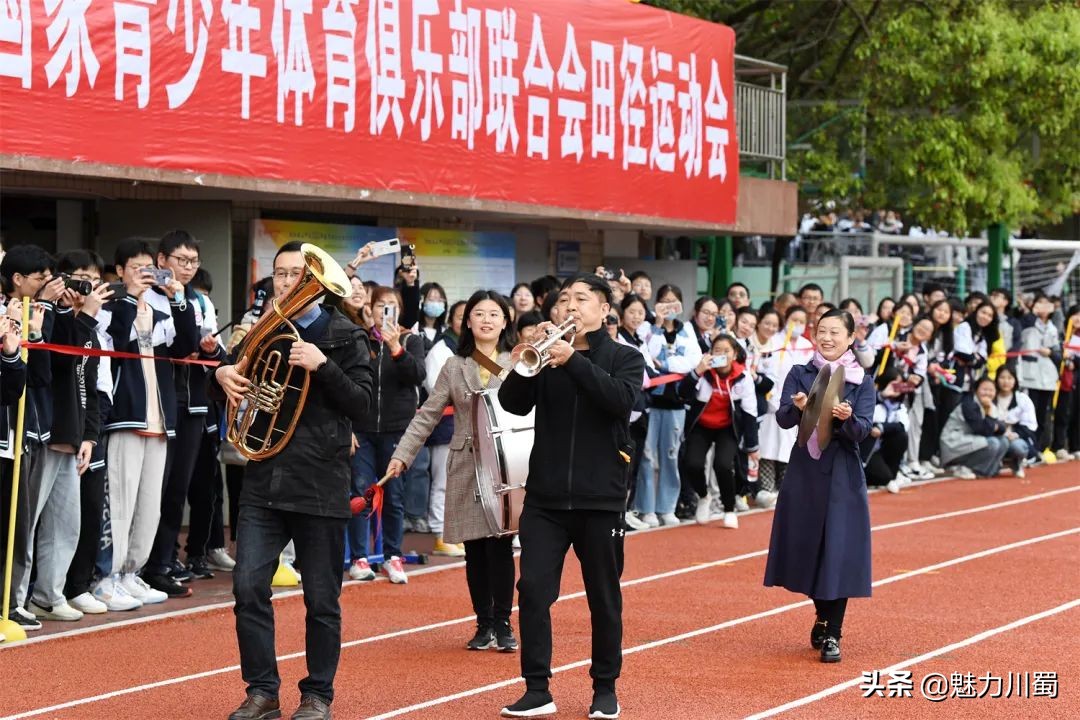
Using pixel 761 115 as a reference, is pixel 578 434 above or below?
below

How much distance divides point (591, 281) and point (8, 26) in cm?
543

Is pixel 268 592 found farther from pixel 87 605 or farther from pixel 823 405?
pixel 823 405

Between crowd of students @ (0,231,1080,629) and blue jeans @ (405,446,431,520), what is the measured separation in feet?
0.07

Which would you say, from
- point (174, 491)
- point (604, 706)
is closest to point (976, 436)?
point (174, 491)

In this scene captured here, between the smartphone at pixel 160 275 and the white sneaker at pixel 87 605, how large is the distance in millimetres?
1937

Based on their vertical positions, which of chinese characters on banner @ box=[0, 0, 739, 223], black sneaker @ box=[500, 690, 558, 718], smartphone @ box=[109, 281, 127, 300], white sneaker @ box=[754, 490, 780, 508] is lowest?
white sneaker @ box=[754, 490, 780, 508]

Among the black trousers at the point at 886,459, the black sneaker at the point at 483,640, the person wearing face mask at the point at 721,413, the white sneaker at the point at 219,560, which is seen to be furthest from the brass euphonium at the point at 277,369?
the black trousers at the point at 886,459

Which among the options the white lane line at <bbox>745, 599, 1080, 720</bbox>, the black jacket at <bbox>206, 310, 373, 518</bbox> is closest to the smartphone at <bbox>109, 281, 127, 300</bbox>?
the black jacket at <bbox>206, 310, 373, 518</bbox>

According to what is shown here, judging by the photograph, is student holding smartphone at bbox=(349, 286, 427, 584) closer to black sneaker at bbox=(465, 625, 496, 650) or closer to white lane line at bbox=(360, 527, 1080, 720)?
black sneaker at bbox=(465, 625, 496, 650)

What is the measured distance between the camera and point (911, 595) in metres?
11.4

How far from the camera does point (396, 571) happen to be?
1168 centimetres

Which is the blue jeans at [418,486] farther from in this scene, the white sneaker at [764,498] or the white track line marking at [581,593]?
the white sneaker at [764,498]

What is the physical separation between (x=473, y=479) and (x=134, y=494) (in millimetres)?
2401

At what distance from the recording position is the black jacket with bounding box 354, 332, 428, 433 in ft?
38.5
